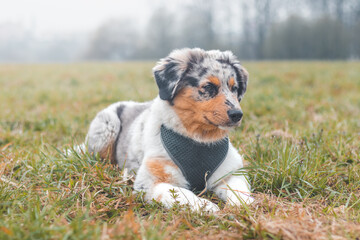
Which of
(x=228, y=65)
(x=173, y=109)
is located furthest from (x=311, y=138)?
(x=173, y=109)

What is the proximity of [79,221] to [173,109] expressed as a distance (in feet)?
5.21

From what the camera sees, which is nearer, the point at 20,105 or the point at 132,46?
the point at 20,105

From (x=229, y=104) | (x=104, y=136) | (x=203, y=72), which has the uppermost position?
(x=203, y=72)

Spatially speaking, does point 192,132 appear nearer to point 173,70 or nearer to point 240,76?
point 173,70

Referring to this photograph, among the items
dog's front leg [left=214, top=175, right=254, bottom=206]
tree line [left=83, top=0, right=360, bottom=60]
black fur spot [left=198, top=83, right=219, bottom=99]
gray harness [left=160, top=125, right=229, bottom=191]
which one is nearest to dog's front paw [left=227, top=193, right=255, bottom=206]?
dog's front leg [left=214, top=175, right=254, bottom=206]

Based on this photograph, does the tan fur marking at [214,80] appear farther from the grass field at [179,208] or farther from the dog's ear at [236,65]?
the grass field at [179,208]

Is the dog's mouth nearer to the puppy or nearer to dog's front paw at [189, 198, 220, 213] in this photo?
the puppy

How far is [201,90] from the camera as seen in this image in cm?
334

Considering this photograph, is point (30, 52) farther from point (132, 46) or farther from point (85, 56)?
point (132, 46)

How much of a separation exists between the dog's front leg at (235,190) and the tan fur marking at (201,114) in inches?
18.2

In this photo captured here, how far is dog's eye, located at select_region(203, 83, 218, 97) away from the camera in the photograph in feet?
10.9

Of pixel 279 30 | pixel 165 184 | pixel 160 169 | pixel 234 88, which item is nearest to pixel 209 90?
pixel 234 88

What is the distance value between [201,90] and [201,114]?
10.3 inches

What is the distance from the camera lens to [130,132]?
4.10 m
